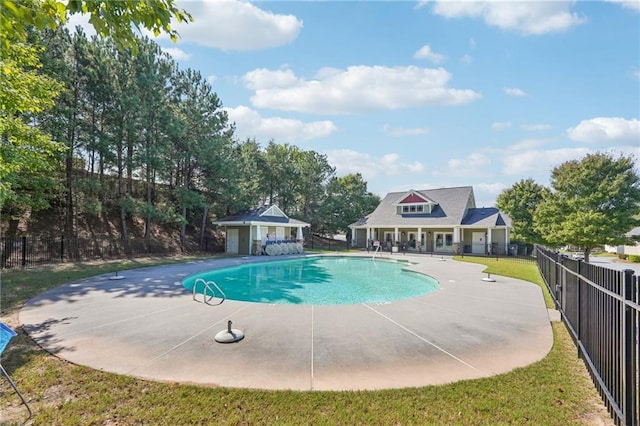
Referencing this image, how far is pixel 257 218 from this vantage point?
83.3ft

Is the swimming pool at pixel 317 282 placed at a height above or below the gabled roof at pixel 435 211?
below

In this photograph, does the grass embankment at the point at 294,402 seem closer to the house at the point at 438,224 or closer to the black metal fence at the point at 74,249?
the black metal fence at the point at 74,249

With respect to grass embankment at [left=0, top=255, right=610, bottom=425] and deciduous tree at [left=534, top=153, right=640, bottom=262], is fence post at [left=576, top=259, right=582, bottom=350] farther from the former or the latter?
deciduous tree at [left=534, top=153, right=640, bottom=262]

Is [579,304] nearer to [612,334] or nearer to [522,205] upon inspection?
[612,334]

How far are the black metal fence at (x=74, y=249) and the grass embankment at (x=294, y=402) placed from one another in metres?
14.7

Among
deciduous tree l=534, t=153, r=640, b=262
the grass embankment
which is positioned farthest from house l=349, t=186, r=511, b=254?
the grass embankment

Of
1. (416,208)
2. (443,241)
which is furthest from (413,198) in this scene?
(443,241)

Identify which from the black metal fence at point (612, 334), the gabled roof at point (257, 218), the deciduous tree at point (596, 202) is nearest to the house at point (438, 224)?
the deciduous tree at point (596, 202)

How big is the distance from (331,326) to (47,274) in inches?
496

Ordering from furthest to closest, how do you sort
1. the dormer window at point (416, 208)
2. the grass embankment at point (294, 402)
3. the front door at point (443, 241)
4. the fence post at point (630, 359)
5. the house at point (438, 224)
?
1. the dormer window at point (416, 208)
2. the front door at point (443, 241)
3. the house at point (438, 224)
4. the grass embankment at point (294, 402)
5. the fence post at point (630, 359)

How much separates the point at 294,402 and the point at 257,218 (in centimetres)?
2242

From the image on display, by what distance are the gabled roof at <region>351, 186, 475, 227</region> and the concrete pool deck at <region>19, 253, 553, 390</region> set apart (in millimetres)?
19867

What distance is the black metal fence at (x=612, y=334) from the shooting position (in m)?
2.87

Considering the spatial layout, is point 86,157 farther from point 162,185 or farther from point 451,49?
point 451,49
